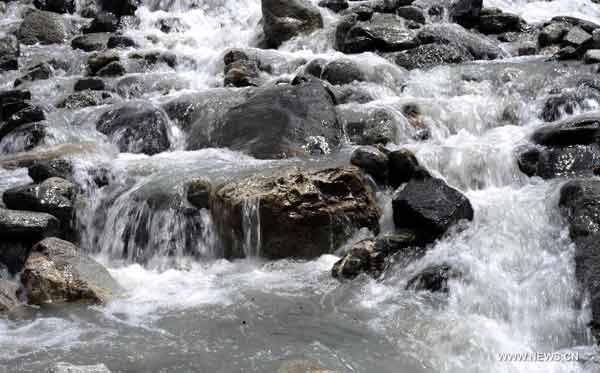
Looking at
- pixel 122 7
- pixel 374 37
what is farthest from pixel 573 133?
pixel 122 7

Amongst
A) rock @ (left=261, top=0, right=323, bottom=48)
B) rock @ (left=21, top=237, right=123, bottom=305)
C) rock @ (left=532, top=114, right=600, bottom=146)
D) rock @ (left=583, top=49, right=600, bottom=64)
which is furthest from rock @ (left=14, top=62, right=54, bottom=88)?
rock @ (left=583, top=49, right=600, bottom=64)

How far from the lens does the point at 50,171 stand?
27.3 ft

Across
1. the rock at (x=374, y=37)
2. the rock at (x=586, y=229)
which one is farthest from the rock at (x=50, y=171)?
the rock at (x=374, y=37)

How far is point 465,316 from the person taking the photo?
5371 mm

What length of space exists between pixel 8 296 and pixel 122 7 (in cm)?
1496

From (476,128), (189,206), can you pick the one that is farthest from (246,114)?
(476,128)

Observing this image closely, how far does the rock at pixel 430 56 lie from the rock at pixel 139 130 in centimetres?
549

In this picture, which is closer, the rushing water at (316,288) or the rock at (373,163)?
the rushing water at (316,288)

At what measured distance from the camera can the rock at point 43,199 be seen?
7555 millimetres

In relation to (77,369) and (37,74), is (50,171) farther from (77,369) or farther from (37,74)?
(37,74)

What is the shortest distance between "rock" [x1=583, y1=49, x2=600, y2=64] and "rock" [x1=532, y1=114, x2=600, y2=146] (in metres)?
3.83

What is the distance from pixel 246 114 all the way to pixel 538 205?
479 cm

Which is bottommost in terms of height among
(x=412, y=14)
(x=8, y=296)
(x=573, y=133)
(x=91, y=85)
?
(x=8, y=296)

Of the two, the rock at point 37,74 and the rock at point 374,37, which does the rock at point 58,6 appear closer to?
the rock at point 37,74
